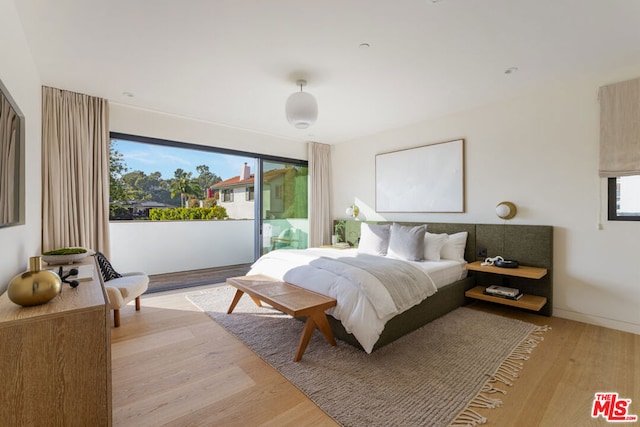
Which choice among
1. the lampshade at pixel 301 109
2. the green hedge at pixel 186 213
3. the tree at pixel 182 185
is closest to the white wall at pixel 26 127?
the lampshade at pixel 301 109

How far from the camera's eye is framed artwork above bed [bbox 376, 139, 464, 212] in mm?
4004

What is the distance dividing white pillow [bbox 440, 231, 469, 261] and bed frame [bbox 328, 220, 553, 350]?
0.11 metres

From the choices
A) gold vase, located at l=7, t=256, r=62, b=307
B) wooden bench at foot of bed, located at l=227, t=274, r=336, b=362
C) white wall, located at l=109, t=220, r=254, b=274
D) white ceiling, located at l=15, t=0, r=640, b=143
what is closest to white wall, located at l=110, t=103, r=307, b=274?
white wall, located at l=109, t=220, r=254, b=274

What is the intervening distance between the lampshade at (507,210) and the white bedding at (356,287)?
34.7 inches

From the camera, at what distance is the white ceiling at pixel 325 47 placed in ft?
6.53

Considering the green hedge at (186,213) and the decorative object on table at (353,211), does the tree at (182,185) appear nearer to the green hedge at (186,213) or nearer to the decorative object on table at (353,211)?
the green hedge at (186,213)

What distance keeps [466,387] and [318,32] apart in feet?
8.94

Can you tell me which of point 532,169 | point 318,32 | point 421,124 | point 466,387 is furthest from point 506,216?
point 318,32

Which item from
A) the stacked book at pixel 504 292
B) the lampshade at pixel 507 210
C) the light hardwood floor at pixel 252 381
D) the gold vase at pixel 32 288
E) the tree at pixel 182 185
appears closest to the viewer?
the gold vase at pixel 32 288

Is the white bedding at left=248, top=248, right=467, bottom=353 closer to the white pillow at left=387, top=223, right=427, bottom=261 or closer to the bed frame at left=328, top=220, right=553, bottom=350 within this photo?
the bed frame at left=328, top=220, right=553, bottom=350

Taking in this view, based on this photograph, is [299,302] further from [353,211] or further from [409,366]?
[353,211]

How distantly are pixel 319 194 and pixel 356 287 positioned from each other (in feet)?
11.0

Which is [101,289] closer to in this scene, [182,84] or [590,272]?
[182,84]

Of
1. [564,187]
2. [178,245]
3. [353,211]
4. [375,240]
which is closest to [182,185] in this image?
[178,245]
